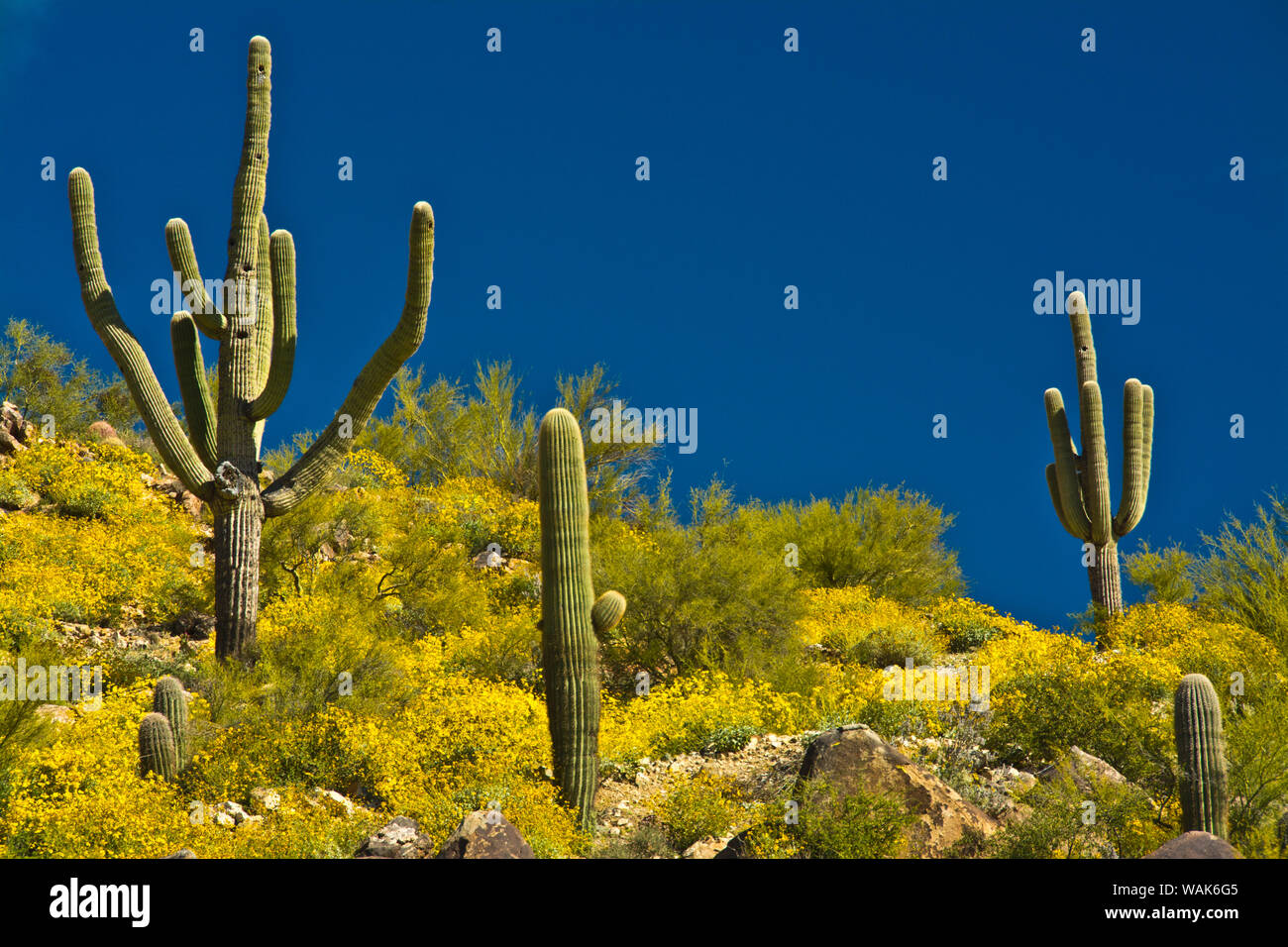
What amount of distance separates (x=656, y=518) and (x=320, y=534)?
6.96 m

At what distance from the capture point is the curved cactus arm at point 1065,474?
622 inches

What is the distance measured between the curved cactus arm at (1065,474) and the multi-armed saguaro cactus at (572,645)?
32.5 ft

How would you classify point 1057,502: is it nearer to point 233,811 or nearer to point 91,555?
point 233,811

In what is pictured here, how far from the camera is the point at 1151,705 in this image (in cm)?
975

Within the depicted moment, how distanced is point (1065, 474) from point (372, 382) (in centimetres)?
1066

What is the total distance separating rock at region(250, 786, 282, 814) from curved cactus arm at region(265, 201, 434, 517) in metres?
3.70

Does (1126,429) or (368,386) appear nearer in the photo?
(368,386)

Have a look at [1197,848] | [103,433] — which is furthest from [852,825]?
[103,433]

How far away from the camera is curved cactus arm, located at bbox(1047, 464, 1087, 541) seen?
1595 cm

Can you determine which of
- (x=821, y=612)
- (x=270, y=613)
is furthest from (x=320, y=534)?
(x=821, y=612)

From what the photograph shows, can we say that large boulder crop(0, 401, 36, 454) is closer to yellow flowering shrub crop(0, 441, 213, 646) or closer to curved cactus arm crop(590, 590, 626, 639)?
yellow flowering shrub crop(0, 441, 213, 646)

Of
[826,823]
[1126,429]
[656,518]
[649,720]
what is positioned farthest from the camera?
[656,518]
